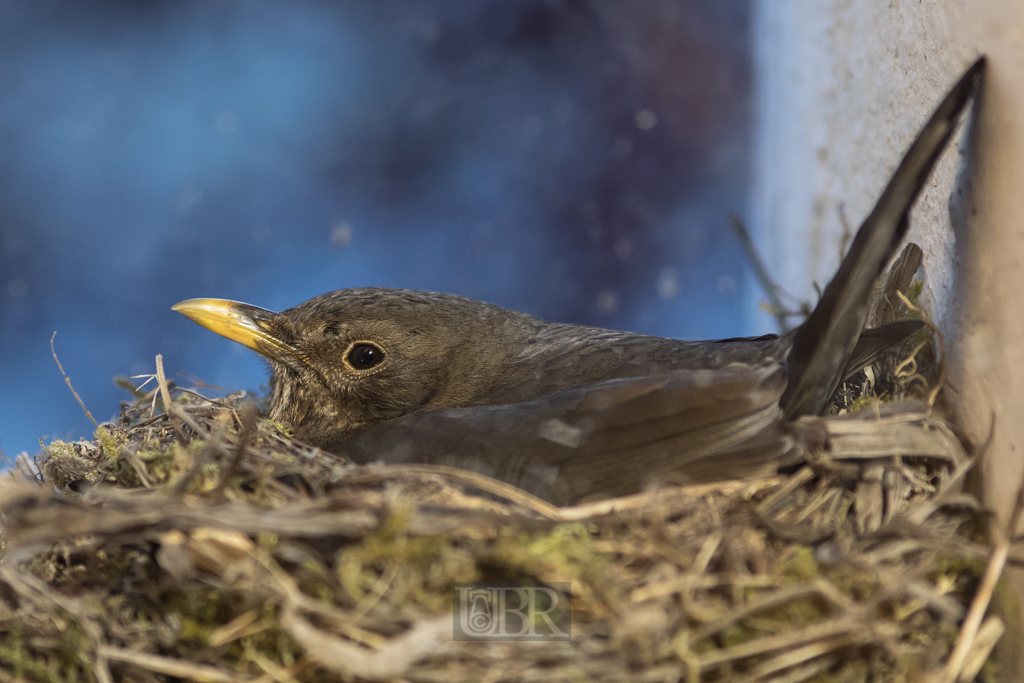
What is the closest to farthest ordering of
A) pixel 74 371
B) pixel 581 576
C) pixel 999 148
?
1. pixel 581 576
2. pixel 999 148
3. pixel 74 371

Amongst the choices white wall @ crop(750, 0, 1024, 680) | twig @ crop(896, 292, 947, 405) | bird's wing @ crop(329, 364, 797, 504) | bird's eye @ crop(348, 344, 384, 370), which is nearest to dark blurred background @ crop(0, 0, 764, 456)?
white wall @ crop(750, 0, 1024, 680)

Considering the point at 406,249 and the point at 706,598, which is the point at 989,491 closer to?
the point at 706,598

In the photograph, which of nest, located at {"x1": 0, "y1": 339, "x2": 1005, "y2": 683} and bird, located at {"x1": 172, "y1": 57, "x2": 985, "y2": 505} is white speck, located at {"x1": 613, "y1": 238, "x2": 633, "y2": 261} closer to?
bird, located at {"x1": 172, "y1": 57, "x2": 985, "y2": 505}

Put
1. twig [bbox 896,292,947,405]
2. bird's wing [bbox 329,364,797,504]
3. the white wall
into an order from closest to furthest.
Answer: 1. the white wall
2. bird's wing [bbox 329,364,797,504]
3. twig [bbox 896,292,947,405]

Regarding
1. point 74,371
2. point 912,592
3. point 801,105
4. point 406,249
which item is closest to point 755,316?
point 801,105

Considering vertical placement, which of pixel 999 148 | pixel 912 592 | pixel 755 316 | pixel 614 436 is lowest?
pixel 912 592

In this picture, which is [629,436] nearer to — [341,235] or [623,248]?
[623,248]
